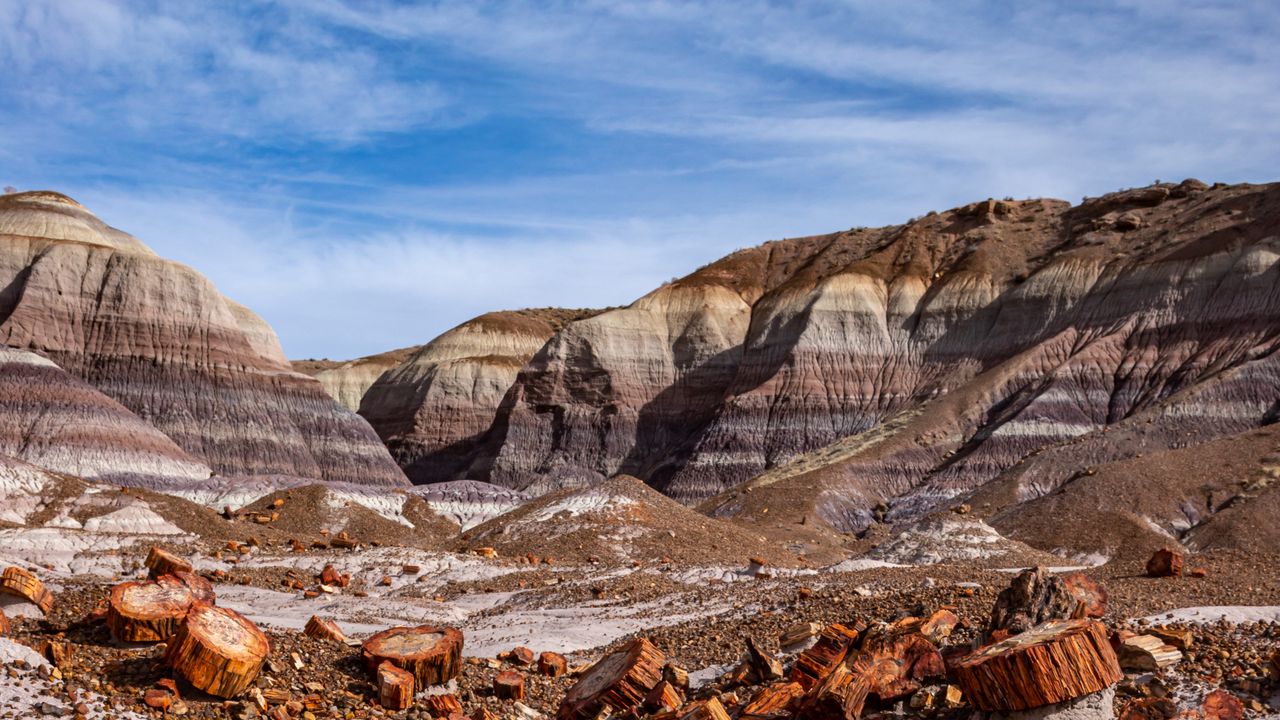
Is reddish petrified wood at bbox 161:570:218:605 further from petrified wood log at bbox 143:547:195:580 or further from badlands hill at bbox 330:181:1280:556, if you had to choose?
badlands hill at bbox 330:181:1280:556

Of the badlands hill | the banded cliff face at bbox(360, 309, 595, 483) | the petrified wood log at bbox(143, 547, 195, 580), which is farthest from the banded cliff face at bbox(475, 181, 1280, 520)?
the petrified wood log at bbox(143, 547, 195, 580)

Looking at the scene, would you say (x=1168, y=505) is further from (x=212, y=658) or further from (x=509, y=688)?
(x=212, y=658)

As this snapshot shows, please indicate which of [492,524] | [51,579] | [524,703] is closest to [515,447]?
[492,524]

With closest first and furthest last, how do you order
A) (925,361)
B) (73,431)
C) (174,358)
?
1. (73,431)
2. (174,358)
3. (925,361)

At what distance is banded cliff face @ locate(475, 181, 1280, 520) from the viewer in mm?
55688

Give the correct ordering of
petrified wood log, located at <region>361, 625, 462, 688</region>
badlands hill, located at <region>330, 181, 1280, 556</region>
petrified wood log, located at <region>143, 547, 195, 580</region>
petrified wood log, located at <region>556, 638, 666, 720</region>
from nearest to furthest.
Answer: petrified wood log, located at <region>556, 638, 666, 720</region>
petrified wood log, located at <region>361, 625, 462, 688</region>
petrified wood log, located at <region>143, 547, 195, 580</region>
badlands hill, located at <region>330, 181, 1280, 556</region>

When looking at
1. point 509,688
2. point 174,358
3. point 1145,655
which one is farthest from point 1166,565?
point 174,358

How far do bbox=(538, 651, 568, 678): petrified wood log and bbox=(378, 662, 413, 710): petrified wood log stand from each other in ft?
6.25

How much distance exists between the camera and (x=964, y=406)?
206 feet

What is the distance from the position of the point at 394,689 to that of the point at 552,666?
2.23 metres

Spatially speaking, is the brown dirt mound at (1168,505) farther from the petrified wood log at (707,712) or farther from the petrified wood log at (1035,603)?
the petrified wood log at (707,712)

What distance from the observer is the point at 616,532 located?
31.3m

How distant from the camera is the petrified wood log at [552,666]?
41.3ft

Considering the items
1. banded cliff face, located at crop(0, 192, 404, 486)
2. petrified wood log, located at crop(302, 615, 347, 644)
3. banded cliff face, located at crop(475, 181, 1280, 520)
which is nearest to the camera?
petrified wood log, located at crop(302, 615, 347, 644)
